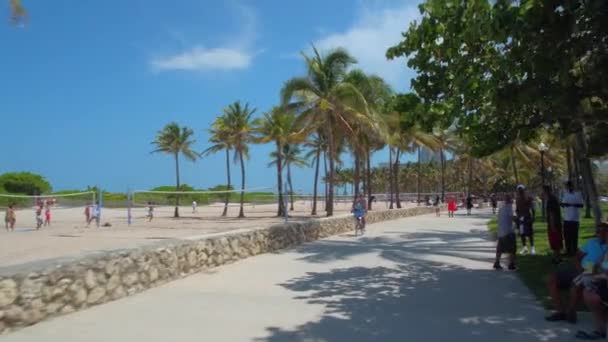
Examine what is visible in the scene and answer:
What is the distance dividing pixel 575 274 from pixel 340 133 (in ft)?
68.2

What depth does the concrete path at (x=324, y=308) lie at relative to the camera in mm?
5832

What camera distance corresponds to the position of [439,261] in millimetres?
11914

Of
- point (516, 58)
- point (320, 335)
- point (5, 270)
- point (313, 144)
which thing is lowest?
point (320, 335)

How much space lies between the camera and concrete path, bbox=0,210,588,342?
5832mm

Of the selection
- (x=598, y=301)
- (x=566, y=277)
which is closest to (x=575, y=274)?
(x=566, y=277)

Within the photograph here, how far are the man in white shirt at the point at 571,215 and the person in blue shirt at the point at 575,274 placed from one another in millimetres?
4705

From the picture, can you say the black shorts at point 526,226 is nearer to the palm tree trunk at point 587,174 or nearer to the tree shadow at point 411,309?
the palm tree trunk at point 587,174

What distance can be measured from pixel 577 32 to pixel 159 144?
55013 mm

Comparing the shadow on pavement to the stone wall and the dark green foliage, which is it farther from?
the dark green foliage

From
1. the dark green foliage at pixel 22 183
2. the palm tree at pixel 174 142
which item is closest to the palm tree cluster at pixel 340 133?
the palm tree at pixel 174 142

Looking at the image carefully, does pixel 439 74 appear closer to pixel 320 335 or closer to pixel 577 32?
pixel 577 32

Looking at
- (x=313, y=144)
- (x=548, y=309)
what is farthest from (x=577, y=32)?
(x=313, y=144)

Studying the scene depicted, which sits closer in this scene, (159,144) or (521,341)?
(521,341)

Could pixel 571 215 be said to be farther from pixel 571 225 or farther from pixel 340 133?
pixel 340 133
